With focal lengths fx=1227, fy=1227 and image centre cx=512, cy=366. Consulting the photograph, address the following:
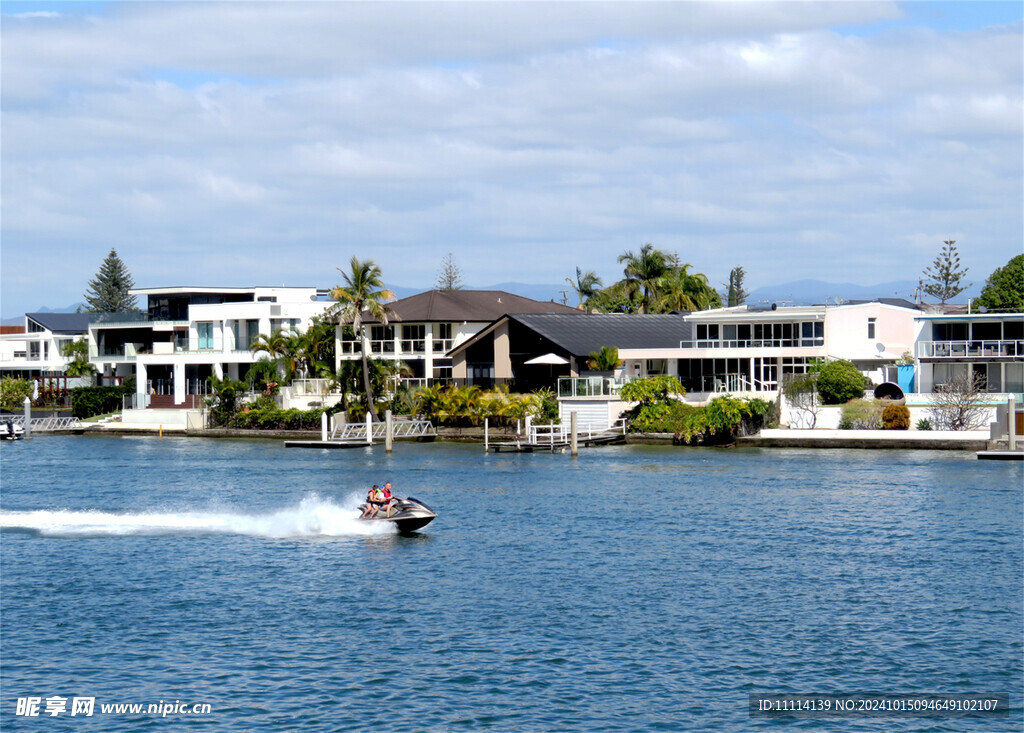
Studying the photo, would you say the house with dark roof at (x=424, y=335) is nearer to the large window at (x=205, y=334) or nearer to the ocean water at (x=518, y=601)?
the large window at (x=205, y=334)

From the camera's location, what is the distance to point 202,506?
50531 mm

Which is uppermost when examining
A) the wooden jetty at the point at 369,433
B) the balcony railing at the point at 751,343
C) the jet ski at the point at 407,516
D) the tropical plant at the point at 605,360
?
the balcony railing at the point at 751,343

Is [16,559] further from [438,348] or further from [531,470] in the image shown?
[438,348]

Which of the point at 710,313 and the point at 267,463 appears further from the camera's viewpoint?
the point at 710,313

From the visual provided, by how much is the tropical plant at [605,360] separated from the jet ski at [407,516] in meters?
38.6

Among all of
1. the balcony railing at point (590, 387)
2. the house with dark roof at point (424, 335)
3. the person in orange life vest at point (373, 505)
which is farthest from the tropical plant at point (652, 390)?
the person in orange life vest at point (373, 505)

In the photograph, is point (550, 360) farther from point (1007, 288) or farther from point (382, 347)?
point (1007, 288)

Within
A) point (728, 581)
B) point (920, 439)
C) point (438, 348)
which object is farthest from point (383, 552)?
point (438, 348)

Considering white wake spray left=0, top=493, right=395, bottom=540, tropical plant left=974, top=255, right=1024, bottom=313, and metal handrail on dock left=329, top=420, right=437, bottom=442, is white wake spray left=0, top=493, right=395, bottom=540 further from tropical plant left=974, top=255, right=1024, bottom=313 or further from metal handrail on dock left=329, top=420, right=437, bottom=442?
tropical plant left=974, top=255, right=1024, bottom=313

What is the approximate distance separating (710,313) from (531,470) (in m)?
24.6

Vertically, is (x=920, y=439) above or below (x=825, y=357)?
below

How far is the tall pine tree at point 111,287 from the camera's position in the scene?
183750 mm

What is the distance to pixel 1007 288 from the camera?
110625 millimetres

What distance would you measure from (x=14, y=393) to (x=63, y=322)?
13.7m
